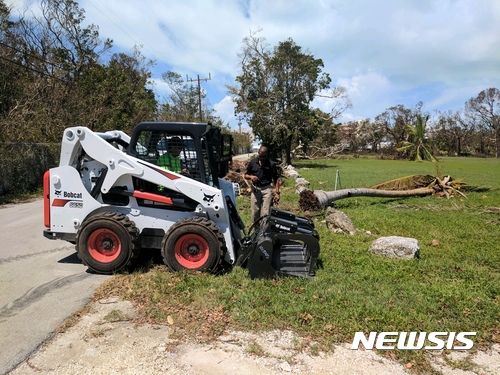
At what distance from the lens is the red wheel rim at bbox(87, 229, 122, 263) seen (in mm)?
5480

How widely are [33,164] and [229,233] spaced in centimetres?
1393

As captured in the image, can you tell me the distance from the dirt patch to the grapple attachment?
1.30 meters

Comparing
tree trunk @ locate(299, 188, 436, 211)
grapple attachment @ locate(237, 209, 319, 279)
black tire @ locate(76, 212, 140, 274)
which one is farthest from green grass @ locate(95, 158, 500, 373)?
tree trunk @ locate(299, 188, 436, 211)

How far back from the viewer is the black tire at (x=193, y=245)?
5230 mm

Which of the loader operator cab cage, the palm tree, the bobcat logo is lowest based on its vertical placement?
the bobcat logo

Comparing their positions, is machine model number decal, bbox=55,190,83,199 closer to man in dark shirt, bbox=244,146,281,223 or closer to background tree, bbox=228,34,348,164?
man in dark shirt, bbox=244,146,281,223

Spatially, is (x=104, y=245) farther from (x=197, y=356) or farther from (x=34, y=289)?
(x=197, y=356)

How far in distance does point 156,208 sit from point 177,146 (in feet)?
3.31

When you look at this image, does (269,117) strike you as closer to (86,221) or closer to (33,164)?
→ (33,164)

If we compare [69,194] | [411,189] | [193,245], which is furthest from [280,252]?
[411,189]

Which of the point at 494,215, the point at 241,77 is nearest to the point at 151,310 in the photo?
the point at 494,215

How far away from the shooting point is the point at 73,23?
29.7m

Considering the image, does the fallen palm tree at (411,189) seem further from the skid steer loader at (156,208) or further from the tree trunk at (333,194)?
the skid steer loader at (156,208)

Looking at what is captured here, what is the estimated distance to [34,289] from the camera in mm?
5059
